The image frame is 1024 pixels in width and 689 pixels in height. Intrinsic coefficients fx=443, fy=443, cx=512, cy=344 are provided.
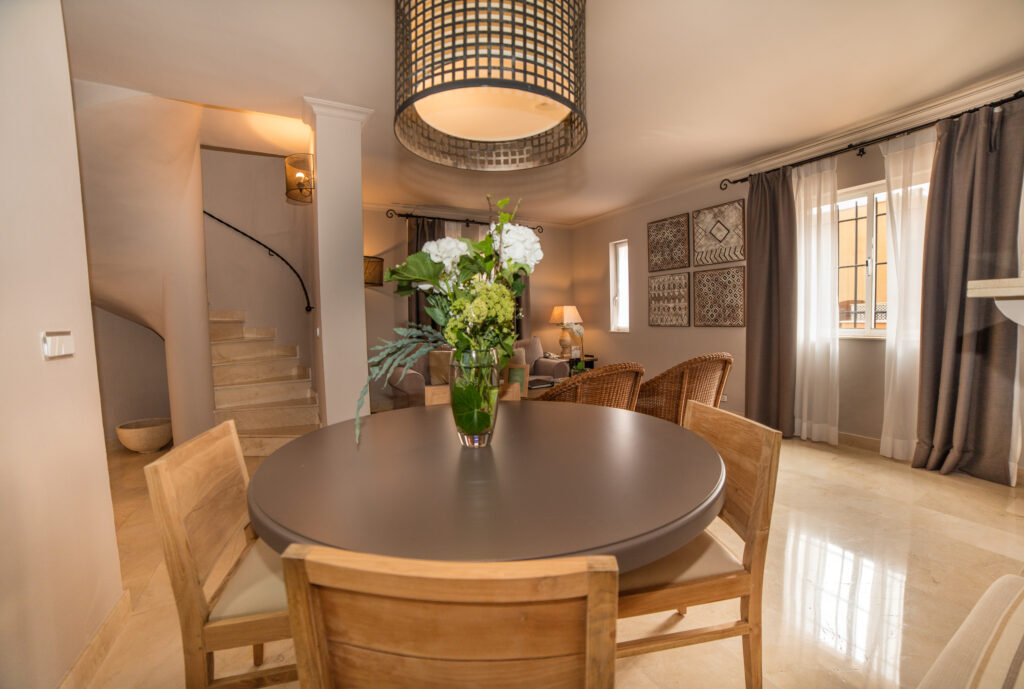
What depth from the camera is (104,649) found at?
1560 millimetres

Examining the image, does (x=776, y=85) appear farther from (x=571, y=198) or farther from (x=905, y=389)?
(x=571, y=198)

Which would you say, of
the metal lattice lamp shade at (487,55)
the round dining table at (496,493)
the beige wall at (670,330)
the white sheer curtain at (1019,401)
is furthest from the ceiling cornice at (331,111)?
the white sheer curtain at (1019,401)

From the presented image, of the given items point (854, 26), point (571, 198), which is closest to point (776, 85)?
point (854, 26)

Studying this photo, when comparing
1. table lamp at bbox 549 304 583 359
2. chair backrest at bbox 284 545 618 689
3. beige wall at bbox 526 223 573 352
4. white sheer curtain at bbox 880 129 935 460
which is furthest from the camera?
beige wall at bbox 526 223 573 352

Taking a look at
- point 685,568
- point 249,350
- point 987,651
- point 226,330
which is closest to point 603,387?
point 685,568

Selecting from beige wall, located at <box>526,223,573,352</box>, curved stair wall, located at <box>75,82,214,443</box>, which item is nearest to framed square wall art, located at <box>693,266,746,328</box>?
beige wall, located at <box>526,223,573,352</box>

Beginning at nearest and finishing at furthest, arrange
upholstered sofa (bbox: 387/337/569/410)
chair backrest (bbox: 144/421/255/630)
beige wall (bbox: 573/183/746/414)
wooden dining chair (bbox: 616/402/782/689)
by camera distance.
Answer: chair backrest (bbox: 144/421/255/630) → wooden dining chair (bbox: 616/402/782/689) → upholstered sofa (bbox: 387/337/569/410) → beige wall (bbox: 573/183/746/414)

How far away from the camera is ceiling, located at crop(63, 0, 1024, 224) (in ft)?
7.23

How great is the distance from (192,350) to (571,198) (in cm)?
434

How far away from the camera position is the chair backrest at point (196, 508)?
901 millimetres

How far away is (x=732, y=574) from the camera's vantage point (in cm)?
111

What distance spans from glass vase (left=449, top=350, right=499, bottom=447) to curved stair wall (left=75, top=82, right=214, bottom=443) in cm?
328

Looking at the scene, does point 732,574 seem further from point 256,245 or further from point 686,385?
point 256,245

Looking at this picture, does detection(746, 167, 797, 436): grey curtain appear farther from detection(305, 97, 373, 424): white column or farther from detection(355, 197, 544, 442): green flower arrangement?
detection(355, 197, 544, 442): green flower arrangement
